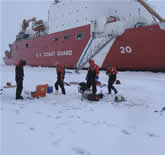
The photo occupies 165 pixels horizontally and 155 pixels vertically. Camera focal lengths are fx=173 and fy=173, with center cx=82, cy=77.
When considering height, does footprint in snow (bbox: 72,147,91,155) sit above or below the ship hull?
below

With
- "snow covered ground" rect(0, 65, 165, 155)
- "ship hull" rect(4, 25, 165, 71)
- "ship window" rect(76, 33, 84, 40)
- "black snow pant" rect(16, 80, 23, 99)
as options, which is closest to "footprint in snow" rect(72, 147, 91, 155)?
"snow covered ground" rect(0, 65, 165, 155)

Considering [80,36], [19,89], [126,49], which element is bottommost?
[19,89]

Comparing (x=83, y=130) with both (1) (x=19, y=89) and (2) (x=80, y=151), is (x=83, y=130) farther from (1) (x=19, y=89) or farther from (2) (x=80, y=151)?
(1) (x=19, y=89)

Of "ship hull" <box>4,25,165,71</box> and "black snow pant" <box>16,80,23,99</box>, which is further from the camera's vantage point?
"ship hull" <box>4,25,165,71</box>

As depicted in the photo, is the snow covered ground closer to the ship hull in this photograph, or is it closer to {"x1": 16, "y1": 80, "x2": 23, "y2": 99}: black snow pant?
{"x1": 16, "y1": 80, "x2": 23, "y2": 99}: black snow pant

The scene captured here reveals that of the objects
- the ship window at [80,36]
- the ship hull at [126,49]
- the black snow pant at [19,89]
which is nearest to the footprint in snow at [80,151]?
the black snow pant at [19,89]

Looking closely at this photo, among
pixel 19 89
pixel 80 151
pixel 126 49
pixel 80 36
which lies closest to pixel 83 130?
pixel 80 151

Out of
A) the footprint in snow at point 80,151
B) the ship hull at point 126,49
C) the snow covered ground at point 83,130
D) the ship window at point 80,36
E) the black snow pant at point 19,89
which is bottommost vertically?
the footprint in snow at point 80,151

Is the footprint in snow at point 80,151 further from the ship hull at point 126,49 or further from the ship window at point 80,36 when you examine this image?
the ship window at point 80,36

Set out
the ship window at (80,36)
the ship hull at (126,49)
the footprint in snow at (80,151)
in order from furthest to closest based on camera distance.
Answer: the ship window at (80,36), the ship hull at (126,49), the footprint in snow at (80,151)

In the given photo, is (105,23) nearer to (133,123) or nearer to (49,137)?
(133,123)

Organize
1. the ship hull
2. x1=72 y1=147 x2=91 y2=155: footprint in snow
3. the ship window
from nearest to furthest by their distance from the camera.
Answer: x1=72 y1=147 x2=91 y2=155: footprint in snow → the ship hull → the ship window

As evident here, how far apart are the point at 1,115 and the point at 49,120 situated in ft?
2.83

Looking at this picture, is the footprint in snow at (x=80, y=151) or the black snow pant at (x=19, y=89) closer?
the footprint in snow at (x=80, y=151)
